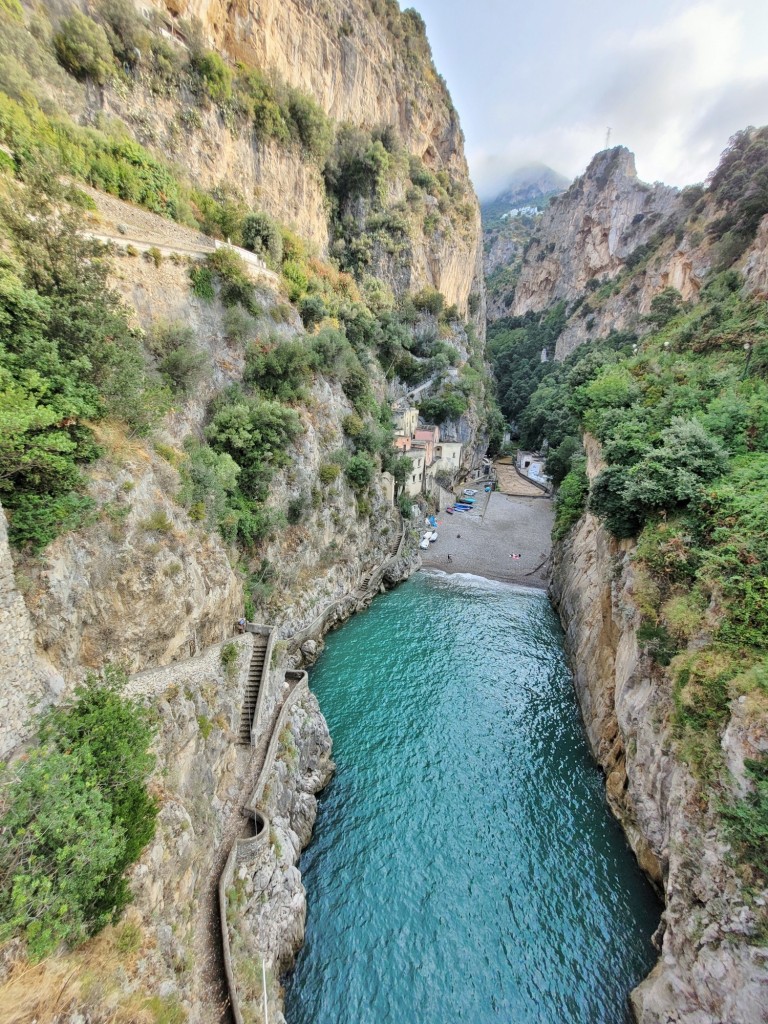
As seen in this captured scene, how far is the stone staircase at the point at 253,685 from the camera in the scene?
1295 centimetres

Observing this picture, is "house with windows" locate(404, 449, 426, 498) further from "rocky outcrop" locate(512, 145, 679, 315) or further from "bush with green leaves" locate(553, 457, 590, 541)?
"rocky outcrop" locate(512, 145, 679, 315)

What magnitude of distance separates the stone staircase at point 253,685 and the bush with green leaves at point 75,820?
5356mm

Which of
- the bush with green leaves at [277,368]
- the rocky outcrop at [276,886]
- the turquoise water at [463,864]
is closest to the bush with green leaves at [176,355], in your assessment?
→ the bush with green leaves at [277,368]

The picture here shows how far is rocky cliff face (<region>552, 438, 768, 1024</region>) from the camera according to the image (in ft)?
23.0

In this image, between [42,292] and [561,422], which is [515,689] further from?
[561,422]

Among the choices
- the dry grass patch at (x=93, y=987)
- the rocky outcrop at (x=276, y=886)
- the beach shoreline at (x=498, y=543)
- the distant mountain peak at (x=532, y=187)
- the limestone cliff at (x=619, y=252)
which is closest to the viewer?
the dry grass patch at (x=93, y=987)

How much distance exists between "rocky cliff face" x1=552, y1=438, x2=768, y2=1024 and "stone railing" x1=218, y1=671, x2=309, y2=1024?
29.0 ft

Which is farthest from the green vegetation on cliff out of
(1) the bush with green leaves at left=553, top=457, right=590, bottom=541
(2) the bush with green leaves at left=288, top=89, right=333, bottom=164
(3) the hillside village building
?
(2) the bush with green leaves at left=288, top=89, right=333, bottom=164

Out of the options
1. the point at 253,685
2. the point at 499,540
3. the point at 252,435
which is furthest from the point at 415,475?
the point at 253,685

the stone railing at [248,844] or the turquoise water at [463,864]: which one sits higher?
the stone railing at [248,844]

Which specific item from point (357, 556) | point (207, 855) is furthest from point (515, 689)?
point (207, 855)

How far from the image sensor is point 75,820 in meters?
5.91

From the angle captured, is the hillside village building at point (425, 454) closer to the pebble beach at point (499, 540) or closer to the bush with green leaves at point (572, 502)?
the pebble beach at point (499, 540)

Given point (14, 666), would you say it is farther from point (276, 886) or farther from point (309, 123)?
point (309, 123)
